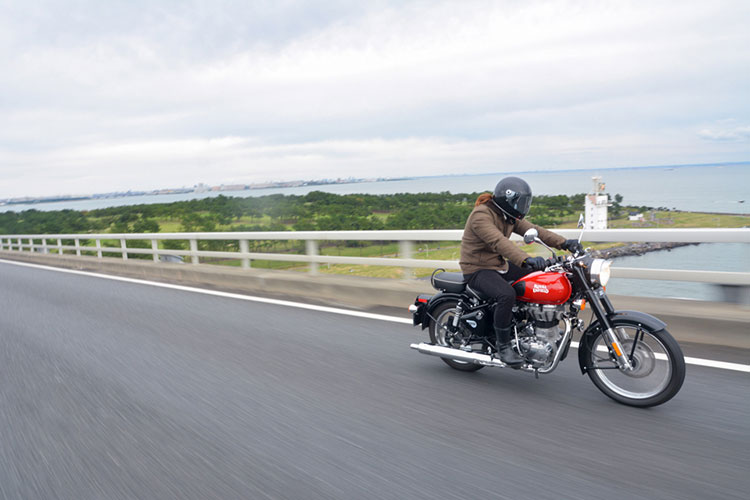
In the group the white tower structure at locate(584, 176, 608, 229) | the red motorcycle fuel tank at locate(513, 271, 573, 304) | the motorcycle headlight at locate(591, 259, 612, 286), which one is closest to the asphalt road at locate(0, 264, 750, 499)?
the red motorcycle fuel tank at locate(513, 271, 573, 304)

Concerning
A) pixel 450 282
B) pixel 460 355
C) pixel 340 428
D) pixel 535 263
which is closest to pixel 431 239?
pixel 450 282

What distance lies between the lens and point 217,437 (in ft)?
13.1

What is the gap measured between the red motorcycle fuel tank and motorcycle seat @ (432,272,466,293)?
61 centimetres

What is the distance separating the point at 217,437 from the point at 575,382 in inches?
120

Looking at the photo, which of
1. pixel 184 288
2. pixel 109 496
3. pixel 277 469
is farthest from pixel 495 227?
pixel 184 288

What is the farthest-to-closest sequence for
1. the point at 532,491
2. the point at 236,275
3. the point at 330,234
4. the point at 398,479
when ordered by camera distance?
the point at 236,275 → the point at 330,234 → the point at 398,479 → the point at 532,491

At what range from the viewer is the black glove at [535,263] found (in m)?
4.21

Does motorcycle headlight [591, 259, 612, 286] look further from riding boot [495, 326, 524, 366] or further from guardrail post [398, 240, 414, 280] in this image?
guardrail post [398, 240, 414, 280]

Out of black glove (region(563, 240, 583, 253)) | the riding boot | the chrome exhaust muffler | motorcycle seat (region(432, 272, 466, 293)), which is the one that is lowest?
the chrome exhaust muffler

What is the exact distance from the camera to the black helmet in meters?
4.64

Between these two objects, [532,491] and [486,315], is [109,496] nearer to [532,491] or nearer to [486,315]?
[532,491]

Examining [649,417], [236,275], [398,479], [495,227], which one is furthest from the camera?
[236,275]

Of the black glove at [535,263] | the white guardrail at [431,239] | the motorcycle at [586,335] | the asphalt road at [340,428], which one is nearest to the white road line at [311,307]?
the asphalt road at [340,428]

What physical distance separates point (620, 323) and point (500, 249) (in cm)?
109
